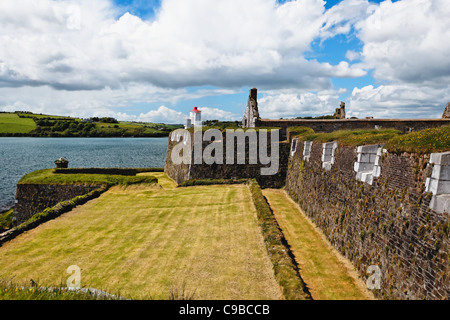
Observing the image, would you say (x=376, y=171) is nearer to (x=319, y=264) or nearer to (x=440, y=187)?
(x=440, y=187)

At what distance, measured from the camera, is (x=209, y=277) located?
384 inches

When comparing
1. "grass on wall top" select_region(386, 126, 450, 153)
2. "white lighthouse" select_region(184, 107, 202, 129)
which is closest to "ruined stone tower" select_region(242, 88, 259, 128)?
"white lighthouse" select_region(184, 107, 202, 129)

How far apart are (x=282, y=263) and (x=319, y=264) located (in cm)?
309

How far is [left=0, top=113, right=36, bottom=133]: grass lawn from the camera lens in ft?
468

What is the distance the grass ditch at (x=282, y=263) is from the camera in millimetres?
8102

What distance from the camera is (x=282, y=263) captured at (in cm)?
1007

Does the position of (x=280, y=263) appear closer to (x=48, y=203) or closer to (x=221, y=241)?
(x=221, y=241)

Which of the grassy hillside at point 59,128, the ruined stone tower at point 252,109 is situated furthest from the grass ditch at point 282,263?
the grassy hillside at point 59,128

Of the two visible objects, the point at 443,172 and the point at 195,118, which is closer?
the point at 443,172

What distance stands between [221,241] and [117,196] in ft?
41.1

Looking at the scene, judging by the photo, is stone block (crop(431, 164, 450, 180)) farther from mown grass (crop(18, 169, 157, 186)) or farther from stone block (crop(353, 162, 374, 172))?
mown grass (crop(18, 169, 157, 186))

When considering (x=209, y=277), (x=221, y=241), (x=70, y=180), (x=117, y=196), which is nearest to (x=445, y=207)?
(x=209, y=277)

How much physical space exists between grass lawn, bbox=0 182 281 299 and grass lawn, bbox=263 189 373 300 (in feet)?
6.11

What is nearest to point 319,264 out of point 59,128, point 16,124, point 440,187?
point 440,187
